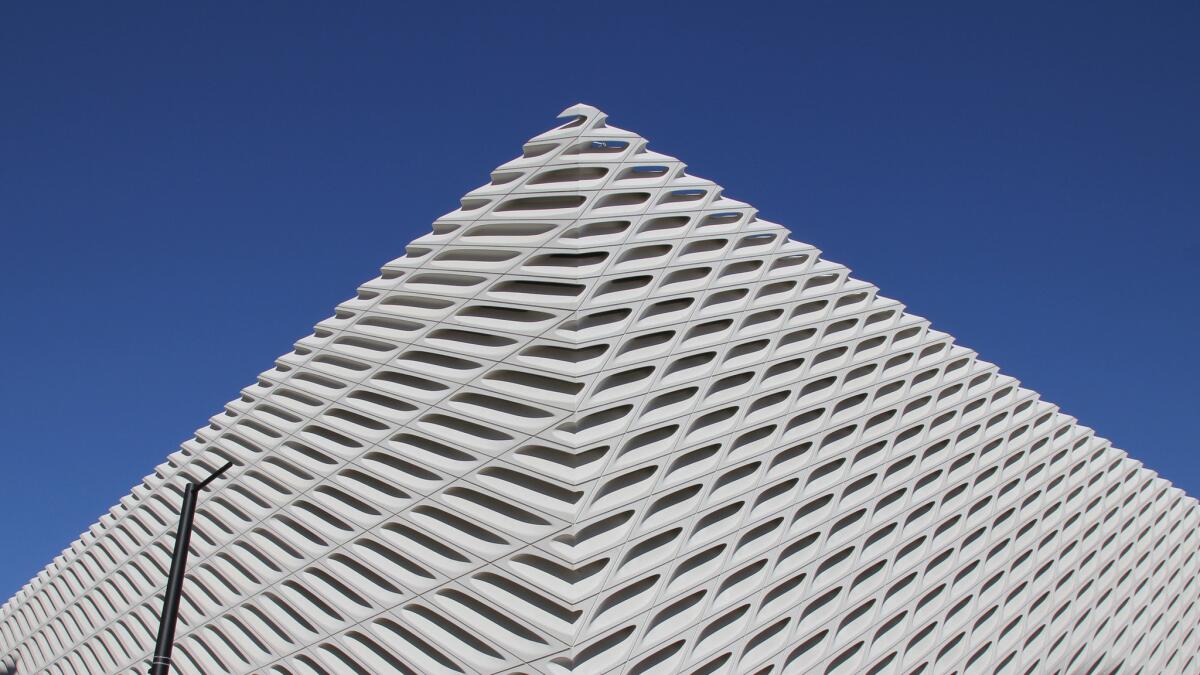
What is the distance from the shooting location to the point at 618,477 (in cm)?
1688

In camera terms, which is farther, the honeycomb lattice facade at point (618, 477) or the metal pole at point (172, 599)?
the honeycomb lattice facade at point (618, 477)

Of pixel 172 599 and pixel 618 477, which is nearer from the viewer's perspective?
pixel 172 599

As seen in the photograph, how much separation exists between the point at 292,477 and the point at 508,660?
10.3m

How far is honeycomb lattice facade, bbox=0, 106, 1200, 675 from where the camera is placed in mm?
16734

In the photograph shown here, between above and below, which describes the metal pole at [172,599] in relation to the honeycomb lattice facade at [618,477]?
below

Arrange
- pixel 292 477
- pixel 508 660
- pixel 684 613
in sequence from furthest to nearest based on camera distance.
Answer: pixel 292 477, pixel 684 613, pixel 508 660

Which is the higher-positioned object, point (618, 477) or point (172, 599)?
point (618, 477)

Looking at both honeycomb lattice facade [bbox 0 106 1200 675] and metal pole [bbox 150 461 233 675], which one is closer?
metal pole [bbox 150 461 233 675]

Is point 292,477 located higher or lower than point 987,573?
lower

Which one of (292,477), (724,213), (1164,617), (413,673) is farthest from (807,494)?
(1164,617)

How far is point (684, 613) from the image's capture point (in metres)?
16.8

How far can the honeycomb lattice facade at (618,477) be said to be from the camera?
16734 mm

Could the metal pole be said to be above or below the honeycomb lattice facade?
below

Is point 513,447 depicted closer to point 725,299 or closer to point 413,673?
point 413,673
